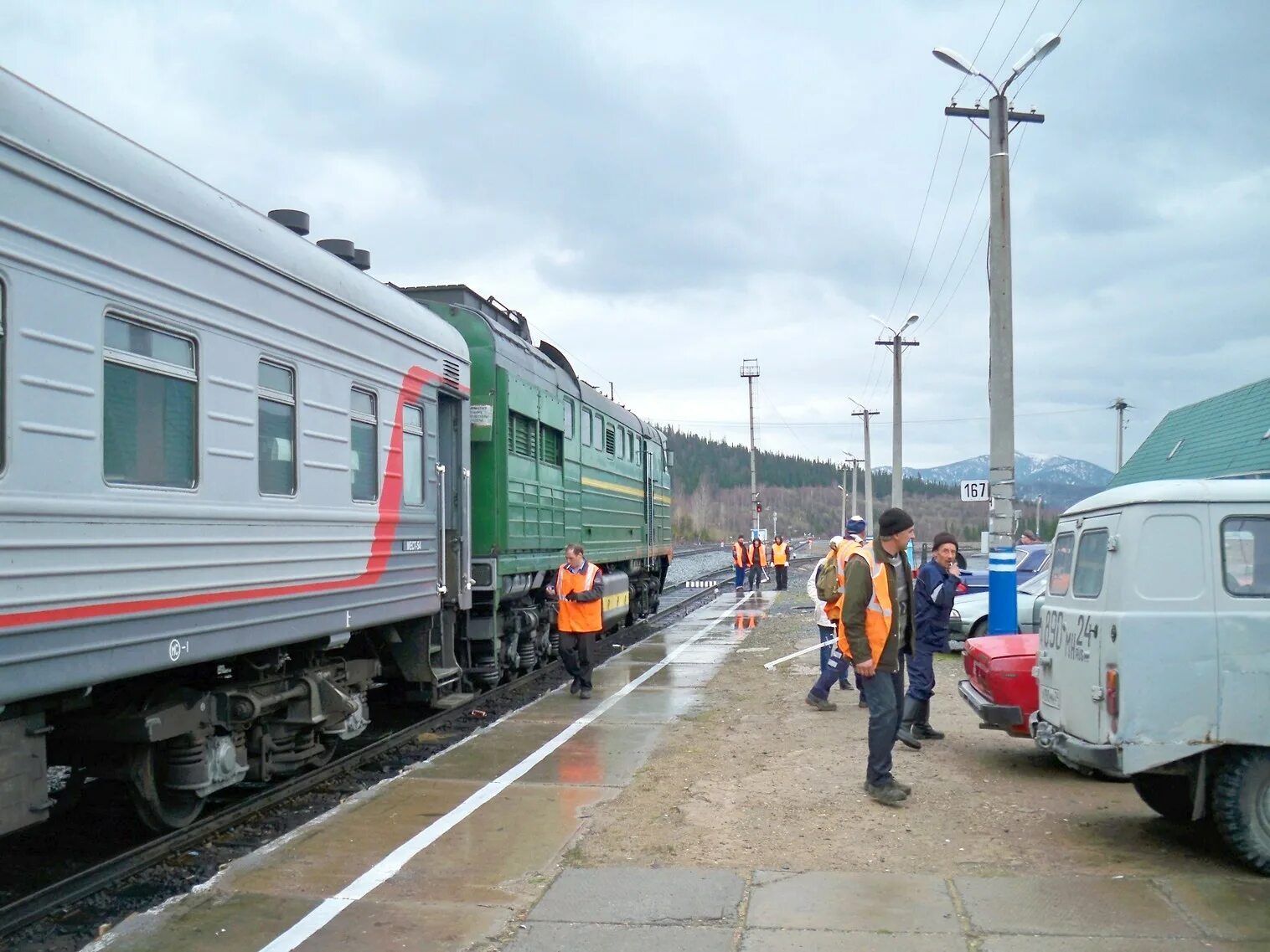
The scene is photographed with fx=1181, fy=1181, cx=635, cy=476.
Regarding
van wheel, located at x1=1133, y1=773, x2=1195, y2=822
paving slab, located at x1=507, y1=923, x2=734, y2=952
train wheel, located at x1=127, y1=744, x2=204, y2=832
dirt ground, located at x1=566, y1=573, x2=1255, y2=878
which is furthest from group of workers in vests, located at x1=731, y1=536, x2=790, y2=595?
paving slab, located at x1=507, y1=923, x2=734, y2=952

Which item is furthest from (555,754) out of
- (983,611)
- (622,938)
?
(983,611)

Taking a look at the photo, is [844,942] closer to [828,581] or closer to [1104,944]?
[1104,944]

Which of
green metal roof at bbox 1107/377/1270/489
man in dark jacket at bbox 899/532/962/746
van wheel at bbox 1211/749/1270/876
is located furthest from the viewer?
green metal roof at bbox 1107/377/1270/489

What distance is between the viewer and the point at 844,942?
200 inches

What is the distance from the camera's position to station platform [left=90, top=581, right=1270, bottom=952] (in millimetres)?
5180

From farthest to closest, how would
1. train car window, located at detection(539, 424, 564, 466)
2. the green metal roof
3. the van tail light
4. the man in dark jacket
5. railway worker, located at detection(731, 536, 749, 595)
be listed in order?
railway worker, located at detection(731, 536, 749, 595) < the green metal roof < train car window, located at detection(539, 424, 564, 466) < the man in dark jacket < the van tail light

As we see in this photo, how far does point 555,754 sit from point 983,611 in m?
9.18

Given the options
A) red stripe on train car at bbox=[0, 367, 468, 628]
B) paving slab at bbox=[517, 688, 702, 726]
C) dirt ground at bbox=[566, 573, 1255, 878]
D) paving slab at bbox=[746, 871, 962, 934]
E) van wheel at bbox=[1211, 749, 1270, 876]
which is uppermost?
red stripe on train car at bbox=[0, 367, 468, 628]

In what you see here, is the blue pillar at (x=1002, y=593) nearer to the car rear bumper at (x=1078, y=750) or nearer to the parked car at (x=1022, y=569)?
the car rear bumper at (x=1078, y=750)

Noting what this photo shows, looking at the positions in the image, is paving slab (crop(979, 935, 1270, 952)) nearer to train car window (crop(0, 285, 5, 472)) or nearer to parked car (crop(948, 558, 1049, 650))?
train car window (crop(0, 285, 5, 472))

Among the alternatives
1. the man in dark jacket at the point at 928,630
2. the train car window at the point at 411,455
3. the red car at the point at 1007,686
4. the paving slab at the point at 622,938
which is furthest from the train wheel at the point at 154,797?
the man in dark jacket at the point at 928,630

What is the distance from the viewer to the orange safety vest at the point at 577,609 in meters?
12.7

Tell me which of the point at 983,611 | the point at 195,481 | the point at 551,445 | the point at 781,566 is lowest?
the point at 781,566

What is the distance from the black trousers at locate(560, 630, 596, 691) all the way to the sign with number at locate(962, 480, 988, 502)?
6139 millimetres
